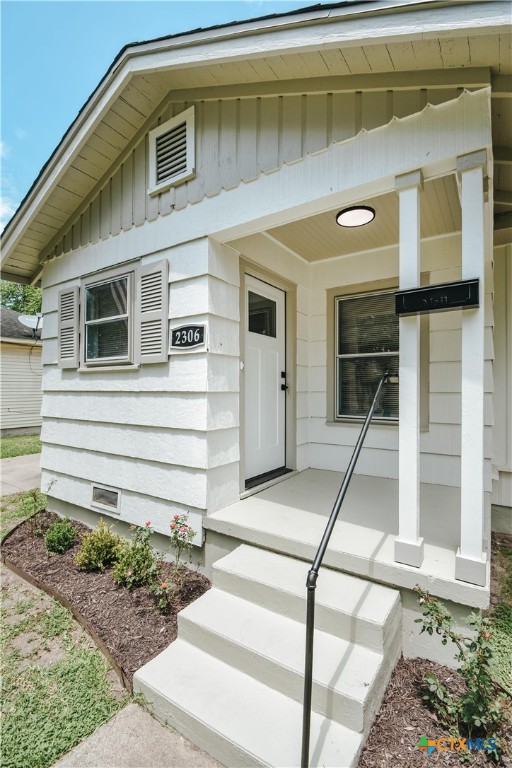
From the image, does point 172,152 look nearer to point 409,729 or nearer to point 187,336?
point 187,336

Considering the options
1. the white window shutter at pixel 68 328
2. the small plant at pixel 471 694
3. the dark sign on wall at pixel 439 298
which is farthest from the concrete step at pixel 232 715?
the white window shutter at pixel 68 328

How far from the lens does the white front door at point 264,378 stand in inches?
138

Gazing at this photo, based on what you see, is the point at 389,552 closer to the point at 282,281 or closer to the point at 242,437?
the point at 242,437

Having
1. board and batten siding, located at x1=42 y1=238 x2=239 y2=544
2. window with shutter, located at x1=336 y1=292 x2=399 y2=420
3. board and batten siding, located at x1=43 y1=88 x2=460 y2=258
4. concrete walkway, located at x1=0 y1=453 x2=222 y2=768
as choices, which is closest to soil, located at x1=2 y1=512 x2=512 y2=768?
concrete walkway, located at x1=0 y1=453 x2=222 y2=768

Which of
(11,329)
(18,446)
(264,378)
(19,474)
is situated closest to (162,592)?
(264,378)

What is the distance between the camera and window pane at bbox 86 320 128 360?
366 cm

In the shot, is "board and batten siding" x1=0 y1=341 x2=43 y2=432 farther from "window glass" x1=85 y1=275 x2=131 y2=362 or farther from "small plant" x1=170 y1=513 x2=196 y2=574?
"small plant" x1=170 y1=513 x2=196 y2=574

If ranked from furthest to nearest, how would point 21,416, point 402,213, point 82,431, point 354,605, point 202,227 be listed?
point 21,416, point 82,431, point 202,227, point 402,213, point 354,605

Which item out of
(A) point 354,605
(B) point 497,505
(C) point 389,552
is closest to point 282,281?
(C) point 389,552

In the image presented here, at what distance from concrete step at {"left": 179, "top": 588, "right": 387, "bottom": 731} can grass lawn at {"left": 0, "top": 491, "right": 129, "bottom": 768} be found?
0.54 metres

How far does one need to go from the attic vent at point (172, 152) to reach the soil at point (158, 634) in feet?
11.1

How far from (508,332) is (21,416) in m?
12.4

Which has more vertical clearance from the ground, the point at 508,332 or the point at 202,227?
the point at 202,227

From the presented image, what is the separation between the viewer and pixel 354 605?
192 centimetres
